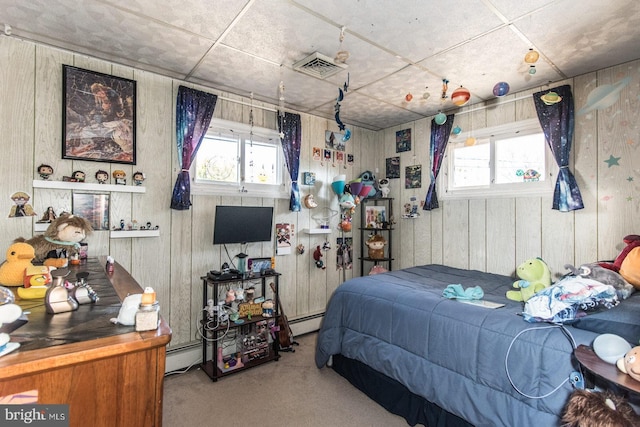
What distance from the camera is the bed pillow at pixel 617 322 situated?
1460 millimetres

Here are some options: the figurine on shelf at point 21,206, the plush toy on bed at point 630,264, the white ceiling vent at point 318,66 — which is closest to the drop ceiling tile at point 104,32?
the white ceiling vent at point 318,66

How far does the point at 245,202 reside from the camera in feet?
10.6

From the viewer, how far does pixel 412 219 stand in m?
3.96

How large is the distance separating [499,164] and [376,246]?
161 cm

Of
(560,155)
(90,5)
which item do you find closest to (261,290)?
(90,5)

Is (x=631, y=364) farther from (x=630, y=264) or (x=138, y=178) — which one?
(x=138, y=178)

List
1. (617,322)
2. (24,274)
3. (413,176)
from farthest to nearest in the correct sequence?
Result: (413,176), (617,322), (24,274)

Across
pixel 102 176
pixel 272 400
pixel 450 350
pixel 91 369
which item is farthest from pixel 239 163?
pixel 91 369

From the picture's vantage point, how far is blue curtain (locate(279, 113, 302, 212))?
3451 mm

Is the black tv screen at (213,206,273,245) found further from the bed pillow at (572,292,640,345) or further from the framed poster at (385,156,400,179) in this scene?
the bed pillow at (572,292,640,345)

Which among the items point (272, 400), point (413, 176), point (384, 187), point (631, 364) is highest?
point (413, 176)

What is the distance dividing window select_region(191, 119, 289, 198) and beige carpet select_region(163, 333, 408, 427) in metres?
1.63

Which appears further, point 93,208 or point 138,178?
point 138,178

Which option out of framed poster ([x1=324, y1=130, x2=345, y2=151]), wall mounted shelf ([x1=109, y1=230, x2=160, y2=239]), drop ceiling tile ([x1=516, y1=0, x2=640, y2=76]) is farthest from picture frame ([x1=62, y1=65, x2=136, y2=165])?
drop ceiling tile ([x1=516, y1=0, x2=640, y2=76])
